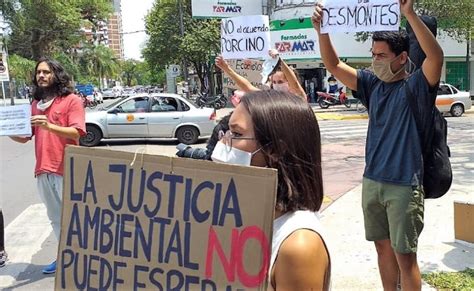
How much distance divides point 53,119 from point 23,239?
2061 mm

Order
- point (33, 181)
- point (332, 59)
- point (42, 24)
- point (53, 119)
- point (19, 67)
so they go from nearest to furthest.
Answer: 1. point (332, 59)
2. point (53, 119)
3. point (33, 181)
4. point (19, 67)
5. point (42, 24)

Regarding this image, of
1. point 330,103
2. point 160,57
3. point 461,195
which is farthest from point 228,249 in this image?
point 160,57

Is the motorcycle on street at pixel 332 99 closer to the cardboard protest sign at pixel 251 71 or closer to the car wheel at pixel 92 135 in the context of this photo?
the car wheel at pixel 92 135

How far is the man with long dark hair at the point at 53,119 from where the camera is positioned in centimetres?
386

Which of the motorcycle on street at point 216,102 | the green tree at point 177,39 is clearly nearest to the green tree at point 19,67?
the green tree at point 177,39

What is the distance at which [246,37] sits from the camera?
463 centimetres

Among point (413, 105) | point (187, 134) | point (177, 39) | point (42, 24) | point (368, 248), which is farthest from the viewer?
point (42, 24)

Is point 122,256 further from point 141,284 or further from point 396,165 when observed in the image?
point 396,165

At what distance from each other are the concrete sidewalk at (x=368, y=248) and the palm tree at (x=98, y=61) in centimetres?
5715

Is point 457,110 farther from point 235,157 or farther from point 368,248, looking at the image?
point 235,157

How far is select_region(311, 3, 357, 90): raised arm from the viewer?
3.03m

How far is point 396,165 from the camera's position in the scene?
2697mm

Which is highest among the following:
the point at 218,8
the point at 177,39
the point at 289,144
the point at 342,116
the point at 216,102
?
the point at 218,8

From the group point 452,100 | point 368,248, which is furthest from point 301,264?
point 452,100
